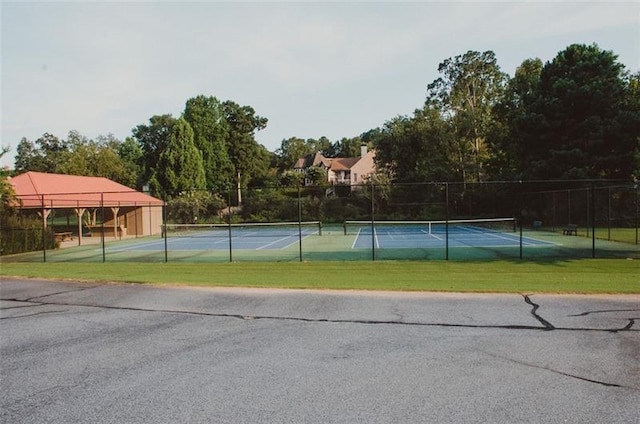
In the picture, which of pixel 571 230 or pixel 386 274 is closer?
pixel 386 274

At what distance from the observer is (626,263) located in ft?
45.8

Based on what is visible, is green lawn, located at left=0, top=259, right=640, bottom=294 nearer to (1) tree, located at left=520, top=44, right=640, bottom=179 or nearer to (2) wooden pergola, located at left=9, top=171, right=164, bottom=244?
(2) wooden pergola, located at left=9, top=171, right=164, bottom=244

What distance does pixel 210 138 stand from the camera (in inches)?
2410

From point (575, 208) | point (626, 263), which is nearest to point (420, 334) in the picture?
point (626, 263)

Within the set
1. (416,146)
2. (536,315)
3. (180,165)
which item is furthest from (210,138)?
(536,315)

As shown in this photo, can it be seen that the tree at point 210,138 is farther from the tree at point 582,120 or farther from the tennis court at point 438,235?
the tree at point 582,120

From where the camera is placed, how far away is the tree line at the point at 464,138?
31734 mm

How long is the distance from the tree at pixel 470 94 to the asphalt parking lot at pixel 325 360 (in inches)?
1589

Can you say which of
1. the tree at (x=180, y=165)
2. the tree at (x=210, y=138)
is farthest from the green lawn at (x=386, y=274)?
the tree at (x=210, y=138)

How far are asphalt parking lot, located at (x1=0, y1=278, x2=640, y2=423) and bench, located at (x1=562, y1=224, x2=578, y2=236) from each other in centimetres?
1923

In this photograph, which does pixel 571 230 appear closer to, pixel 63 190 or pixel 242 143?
pixel 63 190

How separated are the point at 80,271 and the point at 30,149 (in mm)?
74078

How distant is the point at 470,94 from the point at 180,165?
33.8 meters

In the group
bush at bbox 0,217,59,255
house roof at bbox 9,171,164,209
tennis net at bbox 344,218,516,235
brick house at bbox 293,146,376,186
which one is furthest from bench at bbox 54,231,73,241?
brick house at bbox 293,146,376,186
